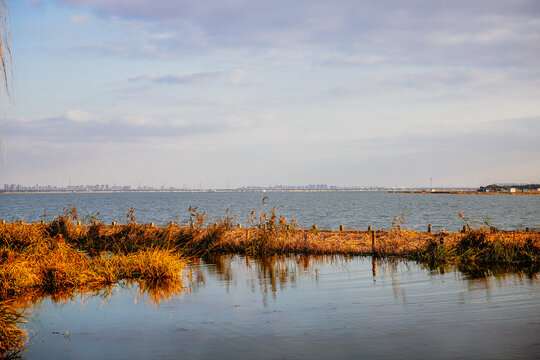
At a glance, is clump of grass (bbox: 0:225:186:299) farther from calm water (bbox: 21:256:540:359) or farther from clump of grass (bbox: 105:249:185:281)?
calm water (bbox: 21:256:540:359)

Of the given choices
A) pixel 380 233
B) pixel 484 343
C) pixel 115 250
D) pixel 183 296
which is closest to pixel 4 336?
pixel 183 296

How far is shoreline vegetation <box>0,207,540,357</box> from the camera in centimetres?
1562

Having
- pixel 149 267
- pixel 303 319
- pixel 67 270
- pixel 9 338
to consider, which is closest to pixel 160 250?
pixel 149 267

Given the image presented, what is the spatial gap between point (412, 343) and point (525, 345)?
220cm

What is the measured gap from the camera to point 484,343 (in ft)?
32.4

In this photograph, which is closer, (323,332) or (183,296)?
(323,332)

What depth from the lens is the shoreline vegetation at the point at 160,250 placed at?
51.3 feet

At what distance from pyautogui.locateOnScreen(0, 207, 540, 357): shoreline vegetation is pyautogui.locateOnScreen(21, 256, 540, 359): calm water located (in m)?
1.07

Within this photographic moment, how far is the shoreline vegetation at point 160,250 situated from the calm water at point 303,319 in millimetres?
1075

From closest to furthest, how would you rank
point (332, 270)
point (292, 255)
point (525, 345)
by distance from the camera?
point (525, 345), point (332, 270), point (292, 255)

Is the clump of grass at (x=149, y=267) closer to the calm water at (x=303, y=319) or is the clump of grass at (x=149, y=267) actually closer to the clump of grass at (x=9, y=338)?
the calm water at (x=303, y=319)

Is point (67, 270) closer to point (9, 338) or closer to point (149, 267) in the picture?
point (149, 267)

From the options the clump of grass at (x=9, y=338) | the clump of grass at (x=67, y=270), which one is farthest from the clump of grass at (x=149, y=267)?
the clump of grass at (x=9, y=338)

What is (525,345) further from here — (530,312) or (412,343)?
(530,312)
